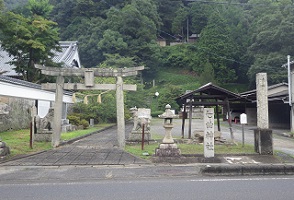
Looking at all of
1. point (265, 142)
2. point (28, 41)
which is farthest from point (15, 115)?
point (265, 142)

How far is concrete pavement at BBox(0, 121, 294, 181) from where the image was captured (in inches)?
326

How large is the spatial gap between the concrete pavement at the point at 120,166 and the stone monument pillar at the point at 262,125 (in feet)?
1.36

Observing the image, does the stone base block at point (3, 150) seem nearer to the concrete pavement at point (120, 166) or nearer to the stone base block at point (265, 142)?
the concrete pavement at point (120, 166)

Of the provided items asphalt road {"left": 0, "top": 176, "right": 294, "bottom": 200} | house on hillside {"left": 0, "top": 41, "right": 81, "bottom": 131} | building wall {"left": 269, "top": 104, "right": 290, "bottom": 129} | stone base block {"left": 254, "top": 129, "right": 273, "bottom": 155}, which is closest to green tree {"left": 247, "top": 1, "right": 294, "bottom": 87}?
building wall {"left": 269, "top": 104, "right": 290, "bottom": 129}

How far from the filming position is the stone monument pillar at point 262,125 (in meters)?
11.1

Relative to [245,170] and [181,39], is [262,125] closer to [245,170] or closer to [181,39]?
[245,170]

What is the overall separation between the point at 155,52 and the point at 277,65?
24633 mm

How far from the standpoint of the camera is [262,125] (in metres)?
11.3

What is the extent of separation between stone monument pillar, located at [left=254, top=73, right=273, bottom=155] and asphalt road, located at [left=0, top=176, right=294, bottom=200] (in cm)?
338

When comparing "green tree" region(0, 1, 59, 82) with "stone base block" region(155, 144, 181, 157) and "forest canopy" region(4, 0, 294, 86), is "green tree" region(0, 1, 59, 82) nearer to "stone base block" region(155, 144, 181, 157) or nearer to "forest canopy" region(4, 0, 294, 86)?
"stone base block" region(155, 144, 181, 157)

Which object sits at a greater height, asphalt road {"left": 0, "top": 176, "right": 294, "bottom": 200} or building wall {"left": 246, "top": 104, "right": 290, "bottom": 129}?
building wall {"left": 246, "top": 104, "right": 290, "bottom": 129}

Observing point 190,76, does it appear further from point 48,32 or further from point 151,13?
point 48,32

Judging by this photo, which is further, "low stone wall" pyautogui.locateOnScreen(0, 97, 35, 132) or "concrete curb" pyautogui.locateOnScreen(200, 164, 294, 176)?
"low stone wall" pyautogui.locateOnScreen(0, 97, 35, 132)

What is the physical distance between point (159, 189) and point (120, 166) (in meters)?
2.99
